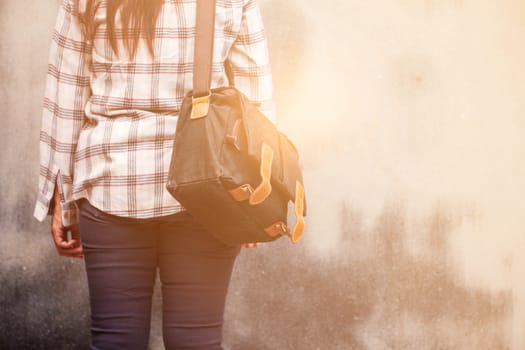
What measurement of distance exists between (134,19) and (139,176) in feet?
1.21

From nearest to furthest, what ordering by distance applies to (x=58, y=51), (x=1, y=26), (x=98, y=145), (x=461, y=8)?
1. (x=98, y=145)
2. (x=58, y=51)
3. (x=461, y=8)
4. (x=1, y=26)

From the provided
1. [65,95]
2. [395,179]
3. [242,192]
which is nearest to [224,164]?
[242,192]

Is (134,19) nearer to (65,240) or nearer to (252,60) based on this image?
(252,60)

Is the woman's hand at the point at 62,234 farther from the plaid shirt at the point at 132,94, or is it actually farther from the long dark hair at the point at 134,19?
the long dark hair at the point at 134,19

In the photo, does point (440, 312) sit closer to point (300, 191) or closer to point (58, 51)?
point (300, 191)

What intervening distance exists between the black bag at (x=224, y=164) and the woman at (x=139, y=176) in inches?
2.7

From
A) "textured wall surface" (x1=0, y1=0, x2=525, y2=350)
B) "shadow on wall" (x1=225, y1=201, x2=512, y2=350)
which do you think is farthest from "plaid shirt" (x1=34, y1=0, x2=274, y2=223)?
"shadow on wall" (x1=225, y1=201, x2=512, y2=350)

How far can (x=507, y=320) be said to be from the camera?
2691mm

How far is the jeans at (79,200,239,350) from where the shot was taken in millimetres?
1409

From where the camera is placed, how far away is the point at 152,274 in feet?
4.79

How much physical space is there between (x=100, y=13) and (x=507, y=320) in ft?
7.38

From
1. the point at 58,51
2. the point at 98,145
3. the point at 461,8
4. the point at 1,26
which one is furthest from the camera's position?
the point at 1,26

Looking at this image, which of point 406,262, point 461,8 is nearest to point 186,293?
point 406,262

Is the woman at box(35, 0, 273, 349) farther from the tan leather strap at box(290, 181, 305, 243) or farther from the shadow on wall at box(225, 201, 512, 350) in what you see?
the shadow on wall at box(225, 201, 512, 350)
